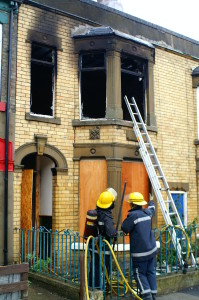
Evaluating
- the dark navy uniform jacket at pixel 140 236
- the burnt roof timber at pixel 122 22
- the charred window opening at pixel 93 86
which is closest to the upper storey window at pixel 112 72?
the charred window opening at pixel 93 86

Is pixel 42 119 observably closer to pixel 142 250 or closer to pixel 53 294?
pixel 53 294

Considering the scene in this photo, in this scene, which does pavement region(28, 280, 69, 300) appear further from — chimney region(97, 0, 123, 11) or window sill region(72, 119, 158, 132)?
chimney region(97, 0, 123, 11)

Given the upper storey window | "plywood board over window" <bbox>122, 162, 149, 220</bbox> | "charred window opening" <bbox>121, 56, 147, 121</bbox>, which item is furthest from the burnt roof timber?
"plywood board over window" <bbox>122, 162, 149, 220</bbox>

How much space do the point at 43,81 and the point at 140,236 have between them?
5.20 metres

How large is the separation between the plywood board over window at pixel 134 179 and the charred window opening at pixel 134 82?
1.55m

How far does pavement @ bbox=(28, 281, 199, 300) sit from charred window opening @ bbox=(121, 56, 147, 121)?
198 inches

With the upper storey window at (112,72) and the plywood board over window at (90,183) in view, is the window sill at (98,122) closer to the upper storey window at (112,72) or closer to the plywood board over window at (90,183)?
the upper storey window at (112,72)

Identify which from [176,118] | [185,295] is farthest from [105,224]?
[176,118]

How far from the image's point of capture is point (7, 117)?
823 cm

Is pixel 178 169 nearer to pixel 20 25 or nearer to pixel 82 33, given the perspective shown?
pixel 82 33

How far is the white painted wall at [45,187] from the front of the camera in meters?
9.23

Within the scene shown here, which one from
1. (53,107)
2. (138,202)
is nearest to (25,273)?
(138,202)

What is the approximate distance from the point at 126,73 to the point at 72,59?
152 centimetres

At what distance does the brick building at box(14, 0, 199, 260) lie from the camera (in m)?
8.81
